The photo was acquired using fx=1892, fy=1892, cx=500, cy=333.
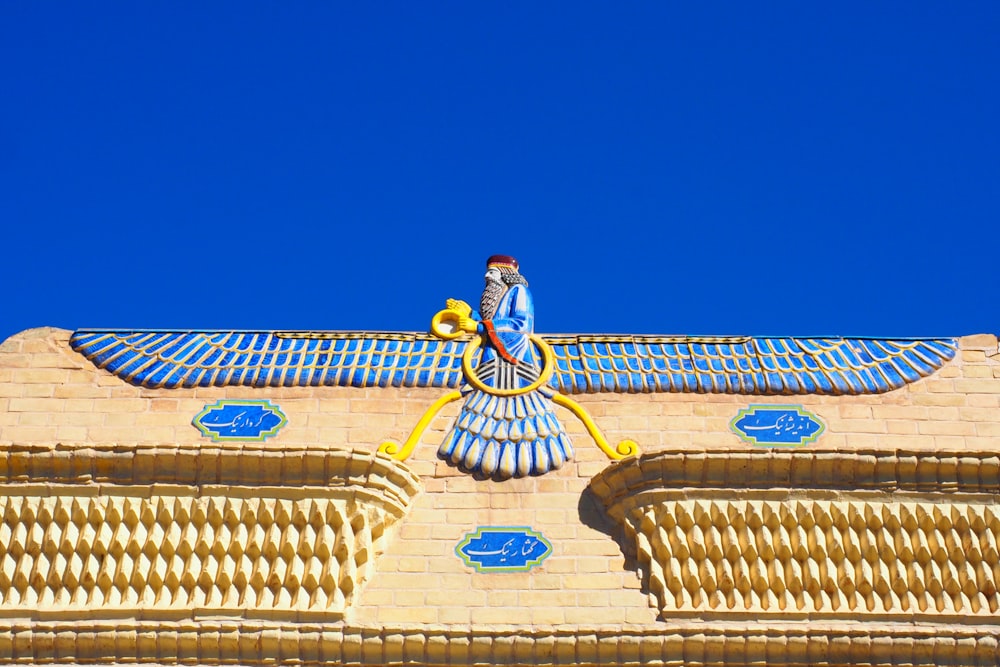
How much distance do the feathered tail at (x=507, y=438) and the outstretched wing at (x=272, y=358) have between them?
407 millimetres

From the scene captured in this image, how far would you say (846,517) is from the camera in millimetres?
13359

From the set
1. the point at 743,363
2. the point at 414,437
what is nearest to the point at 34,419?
the point at 414,437

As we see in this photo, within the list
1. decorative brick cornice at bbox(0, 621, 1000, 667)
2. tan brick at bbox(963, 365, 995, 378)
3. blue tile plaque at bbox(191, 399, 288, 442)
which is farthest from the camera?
tan brick at bbox(963, 365, 995, 378)

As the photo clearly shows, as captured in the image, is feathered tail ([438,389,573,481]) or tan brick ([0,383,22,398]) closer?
feathered tail ([438,389,573,481])

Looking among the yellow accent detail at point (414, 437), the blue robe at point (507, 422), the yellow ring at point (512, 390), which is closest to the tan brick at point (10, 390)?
the yellow accent detail at point (414, 437)

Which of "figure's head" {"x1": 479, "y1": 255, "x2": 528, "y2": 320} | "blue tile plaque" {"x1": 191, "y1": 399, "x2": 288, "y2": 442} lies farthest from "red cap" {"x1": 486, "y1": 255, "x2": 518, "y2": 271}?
"blue tile plaque" {"x1": 191, "y1": 399, "x2": 288, "y2": 442}

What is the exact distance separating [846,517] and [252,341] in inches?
189

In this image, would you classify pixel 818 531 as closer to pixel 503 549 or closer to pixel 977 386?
pixel 977 386

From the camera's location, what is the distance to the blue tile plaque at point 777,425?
1420 centimetres

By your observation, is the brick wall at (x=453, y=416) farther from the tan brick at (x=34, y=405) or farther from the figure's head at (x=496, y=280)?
the figure's head at (x=496, y=280)

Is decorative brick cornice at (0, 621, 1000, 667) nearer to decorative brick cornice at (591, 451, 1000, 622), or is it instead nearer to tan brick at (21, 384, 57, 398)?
decorative brick cornice at (591, 451, 1000, 622)

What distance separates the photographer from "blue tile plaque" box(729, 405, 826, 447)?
14.2 metres

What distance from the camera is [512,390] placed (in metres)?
14.4

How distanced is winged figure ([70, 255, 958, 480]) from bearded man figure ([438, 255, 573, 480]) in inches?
0.4
